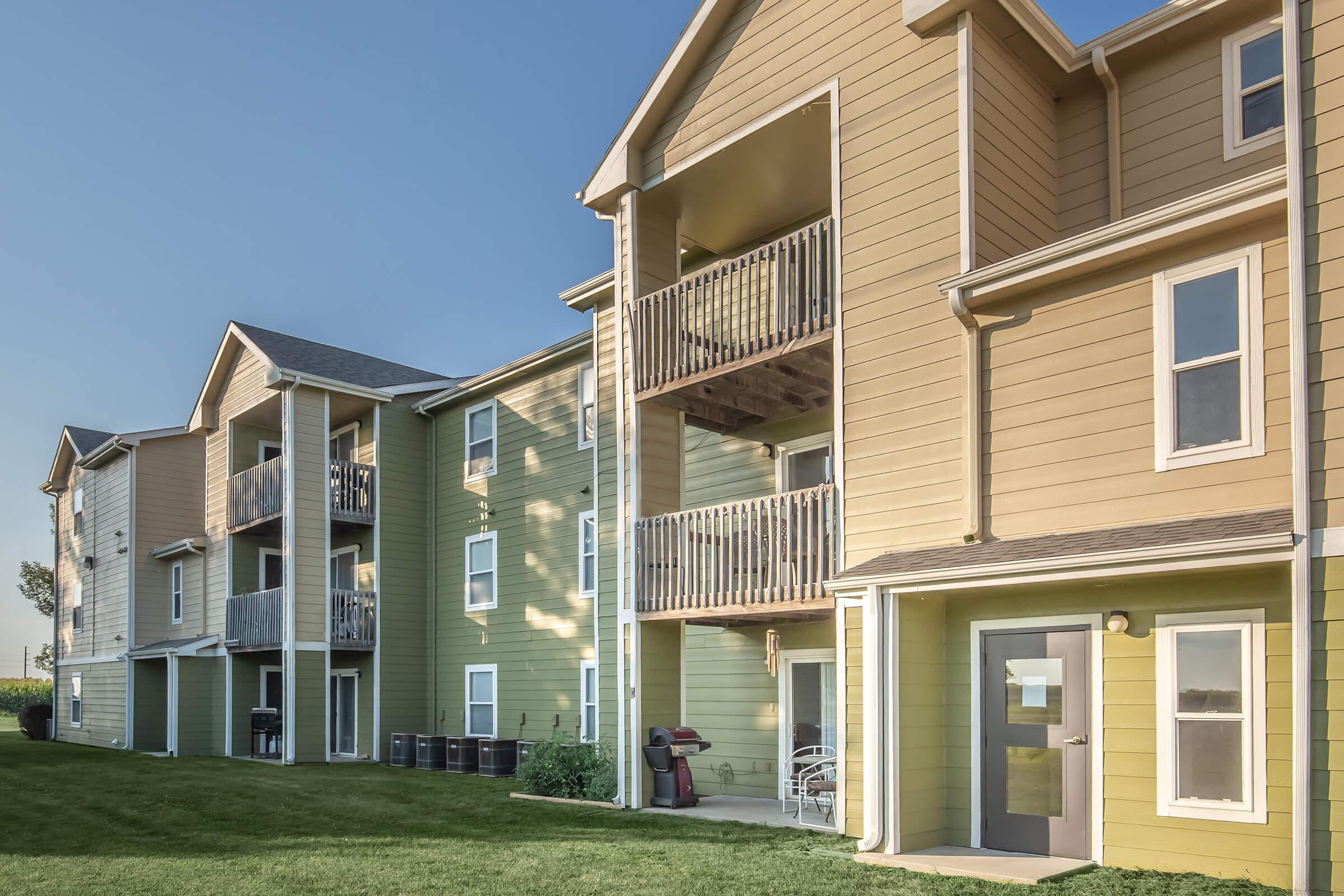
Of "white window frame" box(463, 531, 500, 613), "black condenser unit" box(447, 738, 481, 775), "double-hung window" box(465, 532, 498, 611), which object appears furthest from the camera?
"double-hung window" box(465, 532, 498, 611)

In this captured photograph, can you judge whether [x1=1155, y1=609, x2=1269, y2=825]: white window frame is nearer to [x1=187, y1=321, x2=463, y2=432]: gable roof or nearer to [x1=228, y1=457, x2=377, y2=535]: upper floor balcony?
[x1=228, y1=457, x2=377, y2=535]: upper floor balcony

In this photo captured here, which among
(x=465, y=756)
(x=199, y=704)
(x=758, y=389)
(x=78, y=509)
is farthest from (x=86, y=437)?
(x=758, y=389)

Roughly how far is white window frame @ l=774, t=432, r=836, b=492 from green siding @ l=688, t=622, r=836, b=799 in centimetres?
191

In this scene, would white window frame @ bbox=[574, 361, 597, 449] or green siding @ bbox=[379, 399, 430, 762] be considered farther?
green siding @ bbox=[379, 399, 430, 762]

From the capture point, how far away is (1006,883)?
7949 mm

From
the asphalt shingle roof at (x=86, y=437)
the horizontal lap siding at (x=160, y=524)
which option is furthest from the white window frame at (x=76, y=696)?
the asphalt shingle roof at (x=86, y=437)

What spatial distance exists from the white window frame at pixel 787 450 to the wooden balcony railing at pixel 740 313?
1.63 metres

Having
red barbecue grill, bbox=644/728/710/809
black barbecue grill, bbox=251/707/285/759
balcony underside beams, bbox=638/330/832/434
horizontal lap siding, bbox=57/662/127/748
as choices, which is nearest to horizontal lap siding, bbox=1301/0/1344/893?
balcony underside beams, bbox=638/330/832/434

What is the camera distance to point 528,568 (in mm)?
19172

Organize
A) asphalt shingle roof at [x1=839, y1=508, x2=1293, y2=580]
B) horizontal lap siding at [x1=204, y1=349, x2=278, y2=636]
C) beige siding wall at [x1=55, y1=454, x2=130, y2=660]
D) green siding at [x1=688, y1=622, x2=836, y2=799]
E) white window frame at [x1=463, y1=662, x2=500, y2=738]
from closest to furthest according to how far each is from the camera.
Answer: asphalt shingle roof at [x1=839, y1=508, x2=1293, y2=580], green siding at [x1=688, y1=622, x2=836, y2=799], white window frame at [x1=463, y1=662, x2=500, y2=738], horizontal lap siding at [x1=204, y1=349, x2=278, y2=636], beige siding wall at [x1=55, y1=454, x2=130, y2=660]

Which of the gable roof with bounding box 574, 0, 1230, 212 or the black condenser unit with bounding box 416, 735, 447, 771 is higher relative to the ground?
the gable roof with bounding box 574, 0, 1230, 212

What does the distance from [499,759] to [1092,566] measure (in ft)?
41.0

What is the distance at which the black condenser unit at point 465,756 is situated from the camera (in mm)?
18672

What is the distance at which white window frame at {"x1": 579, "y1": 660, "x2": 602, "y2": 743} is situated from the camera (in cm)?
1736
